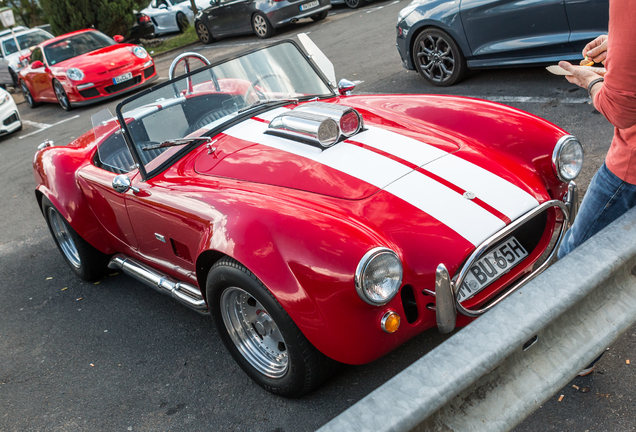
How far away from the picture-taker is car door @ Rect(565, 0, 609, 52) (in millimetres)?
5098

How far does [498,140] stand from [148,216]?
205cm

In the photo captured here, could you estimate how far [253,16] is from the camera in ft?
43.7

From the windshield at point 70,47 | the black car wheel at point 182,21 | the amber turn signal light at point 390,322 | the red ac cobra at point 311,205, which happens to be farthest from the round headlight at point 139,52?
the amber turn signal light at point 390,322

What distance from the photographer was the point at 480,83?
6.49 metres

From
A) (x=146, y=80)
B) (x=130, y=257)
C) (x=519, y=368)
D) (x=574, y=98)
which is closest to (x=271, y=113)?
(x=130, y=257)

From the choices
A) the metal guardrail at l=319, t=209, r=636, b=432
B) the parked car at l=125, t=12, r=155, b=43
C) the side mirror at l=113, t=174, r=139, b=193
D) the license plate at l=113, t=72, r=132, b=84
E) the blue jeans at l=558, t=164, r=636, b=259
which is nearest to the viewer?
the metal guardrail at l=319, t=209, r=636, b=432

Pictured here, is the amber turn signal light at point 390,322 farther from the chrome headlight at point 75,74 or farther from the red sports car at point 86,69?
the chrome headlight at point 75,74

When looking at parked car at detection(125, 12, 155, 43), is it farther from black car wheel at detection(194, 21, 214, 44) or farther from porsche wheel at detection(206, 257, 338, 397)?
porsche wheel at detection(206, 257, 338, 397)

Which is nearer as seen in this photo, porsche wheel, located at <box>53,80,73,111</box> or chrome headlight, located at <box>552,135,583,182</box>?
chrome headlight, located at <box>552,135,583,182</box>

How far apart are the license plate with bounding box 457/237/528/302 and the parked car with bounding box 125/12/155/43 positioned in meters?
18.4

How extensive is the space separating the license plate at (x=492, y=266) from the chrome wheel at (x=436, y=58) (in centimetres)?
436

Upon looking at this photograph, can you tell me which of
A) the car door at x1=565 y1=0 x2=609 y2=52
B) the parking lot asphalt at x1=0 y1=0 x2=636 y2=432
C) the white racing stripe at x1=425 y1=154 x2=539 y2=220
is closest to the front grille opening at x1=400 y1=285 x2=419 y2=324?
the parking lot asphalt at x1=0 y1=0 x2=636 y2=432

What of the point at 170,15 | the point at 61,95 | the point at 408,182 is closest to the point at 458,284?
the point at 408,182

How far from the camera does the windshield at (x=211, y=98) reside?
334 cm
